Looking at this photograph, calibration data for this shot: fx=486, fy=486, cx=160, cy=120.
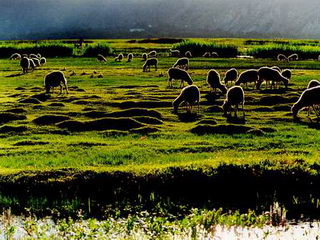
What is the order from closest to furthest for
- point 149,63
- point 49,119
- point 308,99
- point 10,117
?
point 49,119 < point 10,117 < point 308,99 < point 149,63

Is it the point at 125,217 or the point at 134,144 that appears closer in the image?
the point at 125,217

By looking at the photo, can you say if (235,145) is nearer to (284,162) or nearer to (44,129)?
(284,162)

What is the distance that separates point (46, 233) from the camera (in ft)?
30.6

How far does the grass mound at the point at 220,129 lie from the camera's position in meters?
16.9

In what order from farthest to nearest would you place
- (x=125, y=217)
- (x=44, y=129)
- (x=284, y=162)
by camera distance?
(x=44, y=129)
(x=284, y=162)
(x=125, y=217)

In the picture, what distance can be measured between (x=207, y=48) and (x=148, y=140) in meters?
53.1

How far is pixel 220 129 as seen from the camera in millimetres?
17062

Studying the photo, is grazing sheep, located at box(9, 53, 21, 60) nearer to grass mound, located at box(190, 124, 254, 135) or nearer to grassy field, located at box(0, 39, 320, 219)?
grassy field, located at box(0, 39, 320, 219)

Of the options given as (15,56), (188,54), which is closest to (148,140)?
(188,54)

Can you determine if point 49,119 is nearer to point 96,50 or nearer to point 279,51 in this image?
point 279,51

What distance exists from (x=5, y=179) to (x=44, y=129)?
17.5 ft

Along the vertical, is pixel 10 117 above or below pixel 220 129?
above

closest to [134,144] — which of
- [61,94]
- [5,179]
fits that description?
[5,179]

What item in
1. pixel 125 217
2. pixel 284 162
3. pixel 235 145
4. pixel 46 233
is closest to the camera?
pixel 46 233
